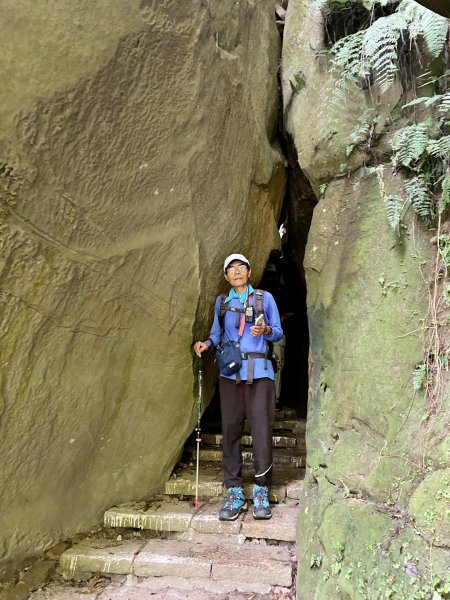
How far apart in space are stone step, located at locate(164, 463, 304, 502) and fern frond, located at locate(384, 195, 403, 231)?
3.03 meters

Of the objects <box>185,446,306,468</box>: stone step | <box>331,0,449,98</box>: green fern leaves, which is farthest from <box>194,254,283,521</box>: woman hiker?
<box>331,0,449,98</box>: green fern leaves

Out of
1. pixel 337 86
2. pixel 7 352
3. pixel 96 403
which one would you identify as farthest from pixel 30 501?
pixel 337 86

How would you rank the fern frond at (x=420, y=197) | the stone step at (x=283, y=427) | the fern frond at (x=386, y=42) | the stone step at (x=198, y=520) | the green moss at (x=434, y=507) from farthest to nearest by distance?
the stone step at (x=283, y=427) → the stone step at (x=198, y=520) → the fern frond at (x=386, y=42) → the fern frond at (x=420, y=197) → the green moss at (x=434, y=507)

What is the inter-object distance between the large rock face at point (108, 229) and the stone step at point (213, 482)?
241 millimetres

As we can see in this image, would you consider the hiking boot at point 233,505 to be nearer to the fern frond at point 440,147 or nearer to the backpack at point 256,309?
the backpack at point 256,309

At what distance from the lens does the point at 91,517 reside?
426 cm

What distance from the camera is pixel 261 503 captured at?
167 inches

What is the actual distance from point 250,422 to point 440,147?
3009 mm

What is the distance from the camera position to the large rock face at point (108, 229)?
3209 millimetres

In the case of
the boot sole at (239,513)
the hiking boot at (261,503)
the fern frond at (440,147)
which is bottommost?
the boot sole at (239,513)

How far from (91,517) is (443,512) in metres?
3.26

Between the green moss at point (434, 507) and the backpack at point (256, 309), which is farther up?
the backpack at point (256, 309)

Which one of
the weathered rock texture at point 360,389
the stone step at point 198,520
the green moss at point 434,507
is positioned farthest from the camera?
the stone step at point 198,520

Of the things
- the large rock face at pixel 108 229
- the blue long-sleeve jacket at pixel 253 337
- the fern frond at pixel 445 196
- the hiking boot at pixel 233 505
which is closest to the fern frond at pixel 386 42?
the fern frond at pixel 445 196
